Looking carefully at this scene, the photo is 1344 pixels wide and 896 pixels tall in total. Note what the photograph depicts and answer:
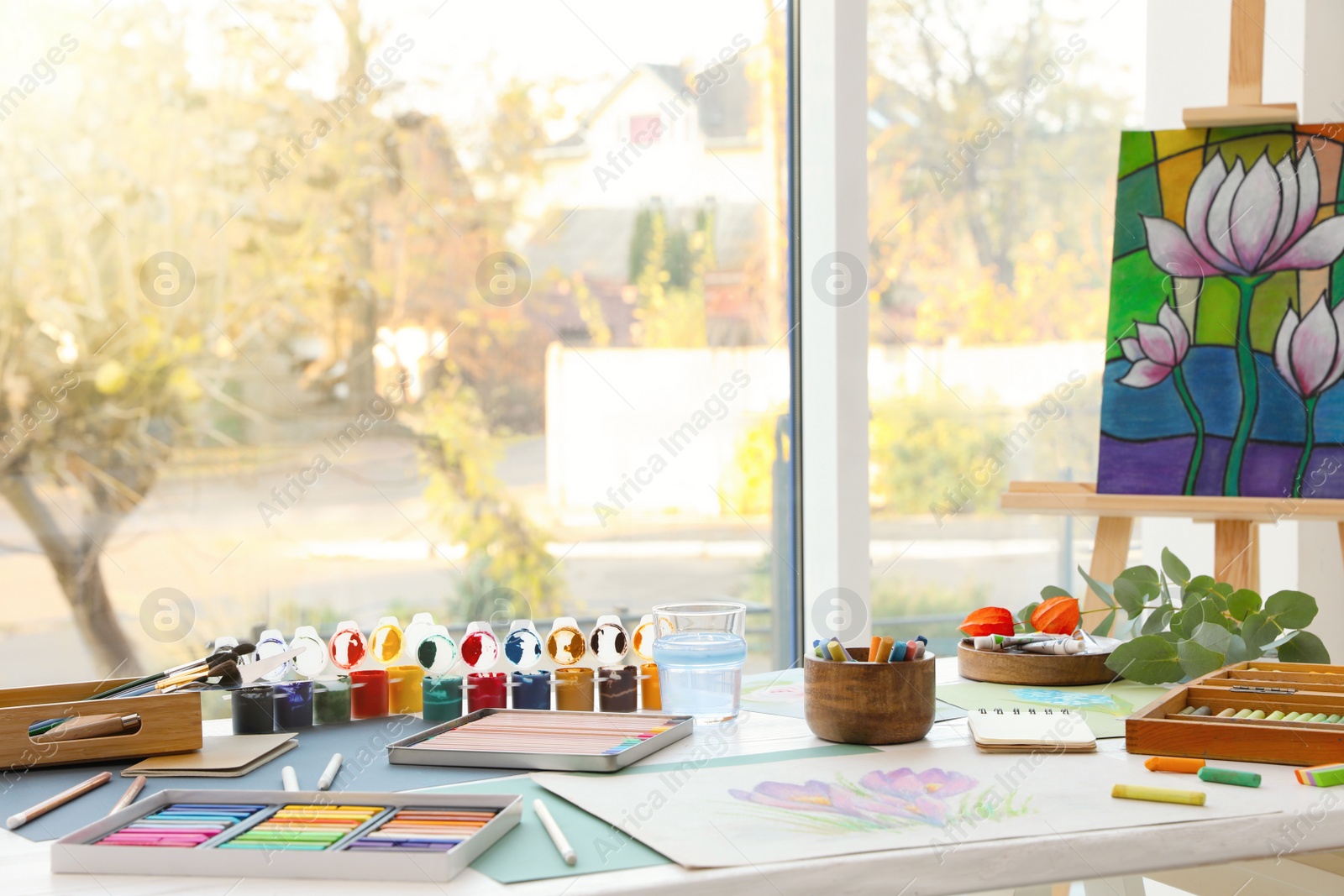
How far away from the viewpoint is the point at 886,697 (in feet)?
3.55

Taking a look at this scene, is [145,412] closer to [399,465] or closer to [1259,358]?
[399,465]

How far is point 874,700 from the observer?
1082 mm

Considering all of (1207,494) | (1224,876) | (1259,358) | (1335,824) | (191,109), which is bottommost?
(1224,876)

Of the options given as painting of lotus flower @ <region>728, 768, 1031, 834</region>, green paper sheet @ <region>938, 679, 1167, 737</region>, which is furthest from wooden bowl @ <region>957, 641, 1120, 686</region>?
painting of lotus flower @ <region>728, 768, 1031, 834</region>

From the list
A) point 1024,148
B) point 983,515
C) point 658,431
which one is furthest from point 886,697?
point 1024,148

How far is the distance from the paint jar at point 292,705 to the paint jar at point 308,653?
1.7 inches

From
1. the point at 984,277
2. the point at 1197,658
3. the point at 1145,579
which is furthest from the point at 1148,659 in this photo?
the point at 984,277

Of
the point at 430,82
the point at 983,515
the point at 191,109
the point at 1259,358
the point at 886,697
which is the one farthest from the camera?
the point at 983,515

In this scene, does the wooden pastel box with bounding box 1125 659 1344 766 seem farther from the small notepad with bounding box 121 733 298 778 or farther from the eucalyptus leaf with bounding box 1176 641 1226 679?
the small notepad with bounding box 121 733 298 778

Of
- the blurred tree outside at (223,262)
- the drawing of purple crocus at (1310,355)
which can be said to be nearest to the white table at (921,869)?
the drawing of purple crocus at (1310,355)

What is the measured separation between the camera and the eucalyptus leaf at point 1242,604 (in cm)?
134

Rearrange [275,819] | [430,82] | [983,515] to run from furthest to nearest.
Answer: [983,515]
[430,82]
[275,819]

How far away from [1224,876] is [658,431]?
2.07 metres

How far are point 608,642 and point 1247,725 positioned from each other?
679mm
